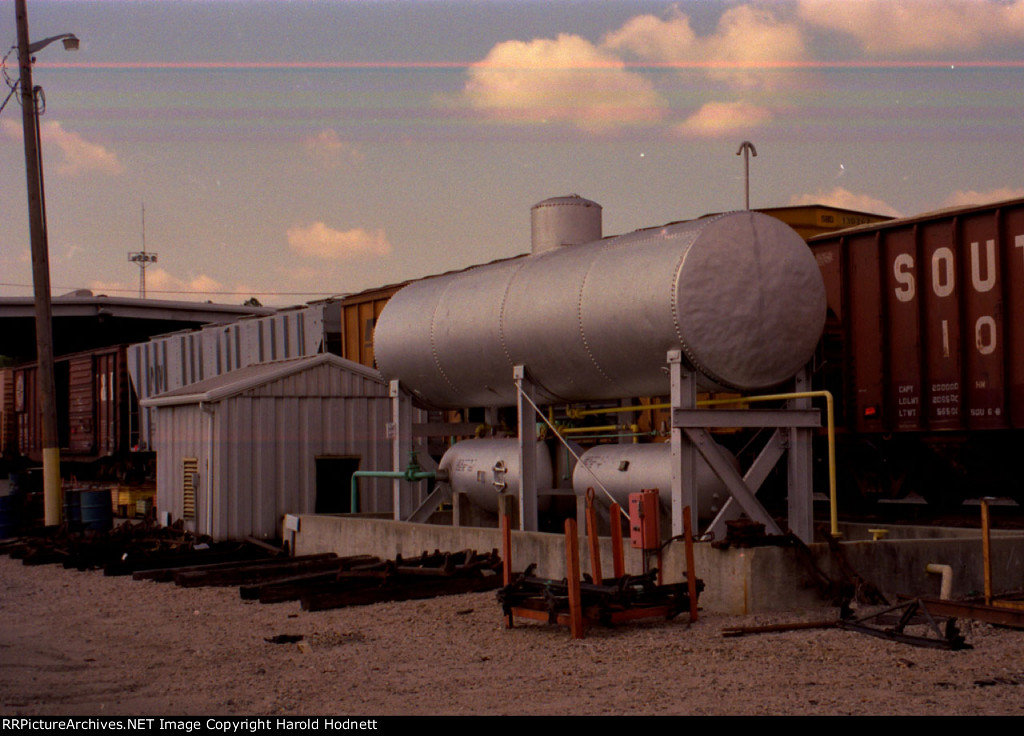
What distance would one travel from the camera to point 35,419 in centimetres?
3772

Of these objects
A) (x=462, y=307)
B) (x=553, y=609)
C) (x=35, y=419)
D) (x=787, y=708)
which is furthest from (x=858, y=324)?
(x=35, y=419)

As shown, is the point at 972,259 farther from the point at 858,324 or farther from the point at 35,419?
the point at 35,419

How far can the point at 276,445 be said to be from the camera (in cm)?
1811

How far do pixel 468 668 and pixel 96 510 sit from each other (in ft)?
48.7

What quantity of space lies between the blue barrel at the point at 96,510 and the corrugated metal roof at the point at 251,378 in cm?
234

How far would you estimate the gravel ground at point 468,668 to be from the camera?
725 cm

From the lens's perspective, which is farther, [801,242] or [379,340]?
[379,340]

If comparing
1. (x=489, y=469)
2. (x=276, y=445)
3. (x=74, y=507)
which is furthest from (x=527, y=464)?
(x=74, y=507)

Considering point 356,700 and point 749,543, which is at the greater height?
point 749,543

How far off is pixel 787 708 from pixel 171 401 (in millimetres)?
14651

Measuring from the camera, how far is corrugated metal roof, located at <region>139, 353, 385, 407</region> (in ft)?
58.1

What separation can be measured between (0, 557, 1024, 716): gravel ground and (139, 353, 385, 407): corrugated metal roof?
242 inches

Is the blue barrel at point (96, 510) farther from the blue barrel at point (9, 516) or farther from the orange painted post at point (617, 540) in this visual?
the orange painted post at point (617, 540)

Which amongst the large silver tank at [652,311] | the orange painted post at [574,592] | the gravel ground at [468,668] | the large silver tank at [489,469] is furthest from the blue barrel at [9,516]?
the orange painted post at [574,592]
